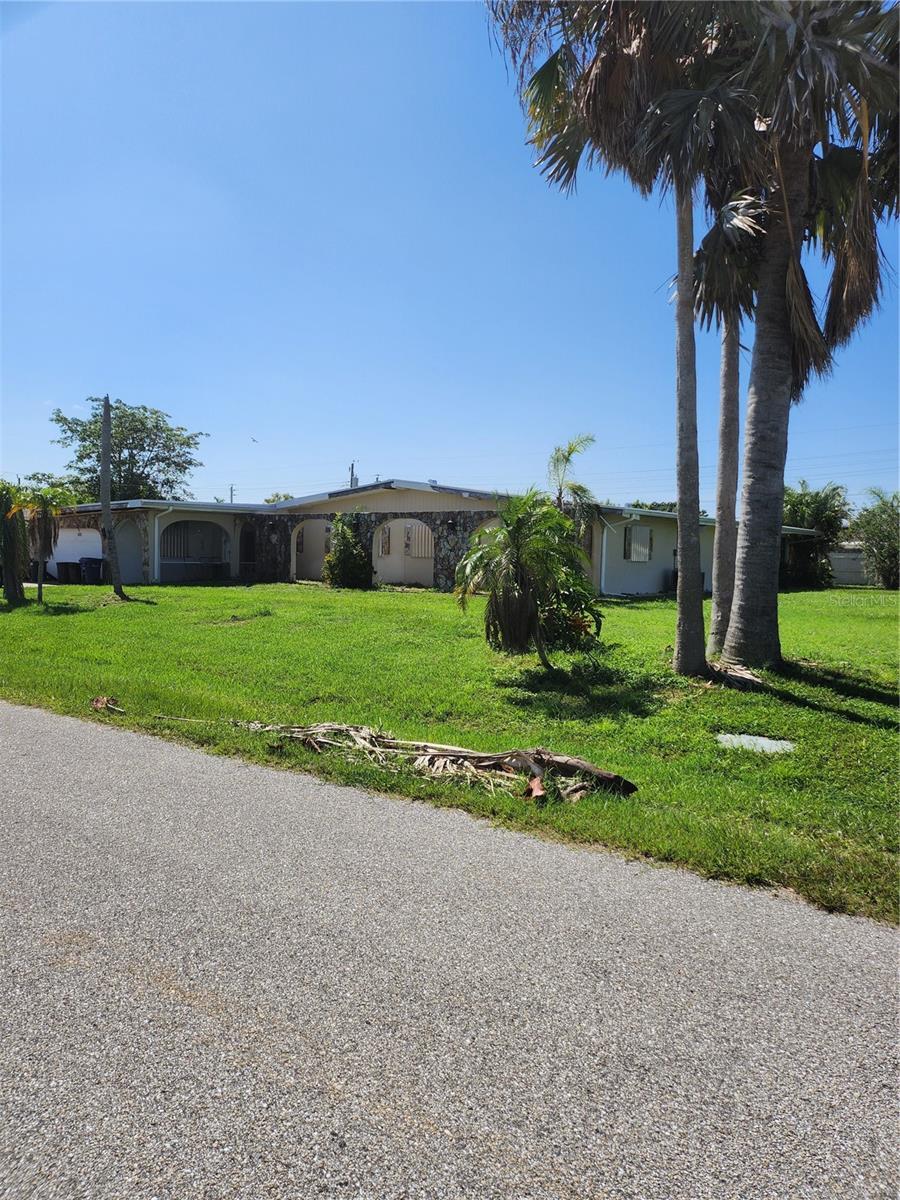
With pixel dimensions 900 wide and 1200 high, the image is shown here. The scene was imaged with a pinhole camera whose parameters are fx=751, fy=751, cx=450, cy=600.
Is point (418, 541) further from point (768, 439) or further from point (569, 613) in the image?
point (768, 439)

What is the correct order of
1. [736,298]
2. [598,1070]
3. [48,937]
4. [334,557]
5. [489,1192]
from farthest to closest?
1. [334,557]
2. [736,298]
3. [48,937]
4. [598,1070]
5. [489,1192]

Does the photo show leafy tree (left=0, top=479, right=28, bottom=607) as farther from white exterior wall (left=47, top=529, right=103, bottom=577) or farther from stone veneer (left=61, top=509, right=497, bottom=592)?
white exterior wall (left=47, top=529, right=103, bottom=577)

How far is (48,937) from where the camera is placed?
2846mm

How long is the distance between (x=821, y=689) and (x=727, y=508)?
258cm

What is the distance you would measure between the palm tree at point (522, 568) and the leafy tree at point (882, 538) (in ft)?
85.1

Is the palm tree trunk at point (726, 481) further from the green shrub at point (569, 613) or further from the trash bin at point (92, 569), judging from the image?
the trash bin at point (92, 569)

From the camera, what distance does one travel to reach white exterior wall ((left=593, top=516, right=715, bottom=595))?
21078 mm

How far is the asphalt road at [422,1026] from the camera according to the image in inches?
71.3

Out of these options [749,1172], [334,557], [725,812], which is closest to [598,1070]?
[749,1172]

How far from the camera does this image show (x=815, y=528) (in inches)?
1254

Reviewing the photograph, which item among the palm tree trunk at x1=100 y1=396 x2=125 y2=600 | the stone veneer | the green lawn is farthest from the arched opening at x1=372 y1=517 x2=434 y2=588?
the green lawn

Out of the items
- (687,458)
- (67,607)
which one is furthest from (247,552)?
(687,458)

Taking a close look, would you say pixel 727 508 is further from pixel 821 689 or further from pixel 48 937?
pixel 48 937

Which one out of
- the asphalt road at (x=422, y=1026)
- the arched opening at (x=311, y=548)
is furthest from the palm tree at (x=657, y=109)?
the arched opening at (x=311, y=548)
